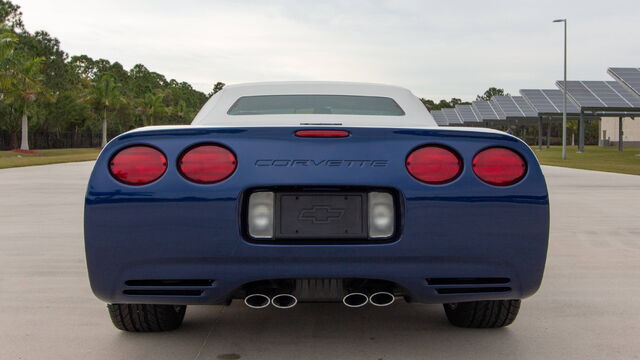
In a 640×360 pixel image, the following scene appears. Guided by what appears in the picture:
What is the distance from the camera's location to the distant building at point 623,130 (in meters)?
85.0

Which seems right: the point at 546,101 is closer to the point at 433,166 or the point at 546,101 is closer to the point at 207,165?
the point at 433,166

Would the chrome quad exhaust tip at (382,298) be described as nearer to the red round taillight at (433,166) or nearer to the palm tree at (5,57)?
the red round taillight at (433,166)

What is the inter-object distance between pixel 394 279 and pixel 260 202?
645mm

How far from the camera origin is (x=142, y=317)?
366 cm

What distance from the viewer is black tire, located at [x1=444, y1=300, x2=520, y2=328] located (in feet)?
12.1

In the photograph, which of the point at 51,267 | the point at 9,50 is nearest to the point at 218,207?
→ the point at 51,267

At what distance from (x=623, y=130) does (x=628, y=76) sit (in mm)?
52058

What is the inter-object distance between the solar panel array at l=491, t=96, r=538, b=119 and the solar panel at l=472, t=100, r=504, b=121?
1012 millimetres

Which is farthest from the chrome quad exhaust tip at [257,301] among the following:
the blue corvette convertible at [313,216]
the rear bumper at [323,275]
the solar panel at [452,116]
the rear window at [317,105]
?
the solar panel at [452,116]

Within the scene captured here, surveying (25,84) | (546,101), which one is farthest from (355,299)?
(546,101)

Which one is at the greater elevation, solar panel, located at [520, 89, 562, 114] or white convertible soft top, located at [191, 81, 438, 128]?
solar panel, located at [520, 89, 562, 114]

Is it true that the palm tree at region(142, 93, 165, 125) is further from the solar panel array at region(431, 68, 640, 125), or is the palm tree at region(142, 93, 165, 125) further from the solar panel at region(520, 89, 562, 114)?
the solar panel at region(520, 89, 562, 114)

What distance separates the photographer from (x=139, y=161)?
10.2ft

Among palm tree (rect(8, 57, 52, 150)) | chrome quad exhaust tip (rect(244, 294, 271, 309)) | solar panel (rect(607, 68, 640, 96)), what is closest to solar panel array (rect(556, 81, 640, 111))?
solar panel (rect(607, 68, 640, 96))
